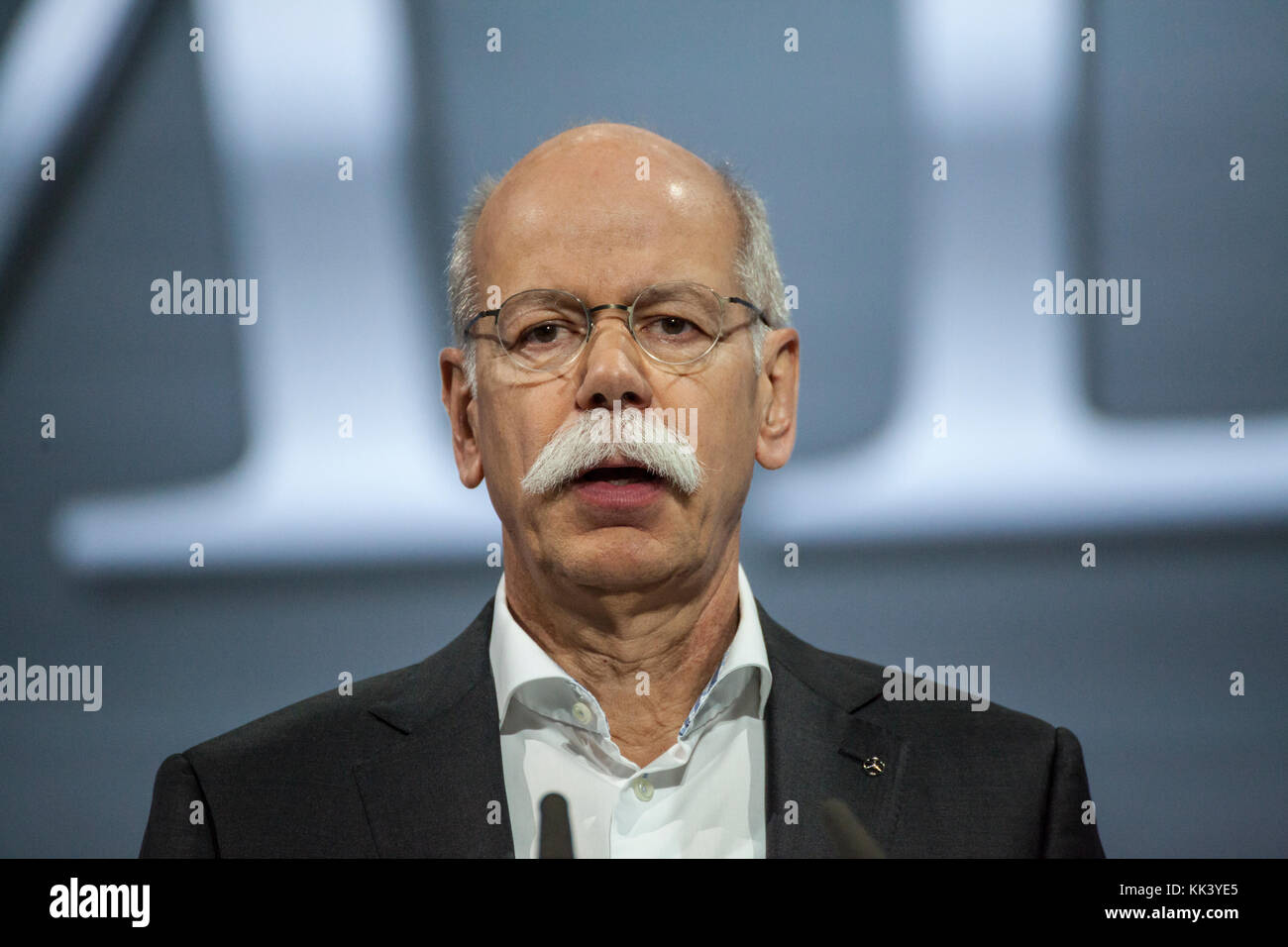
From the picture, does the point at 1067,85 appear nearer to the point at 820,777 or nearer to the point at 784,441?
the point at 784,441

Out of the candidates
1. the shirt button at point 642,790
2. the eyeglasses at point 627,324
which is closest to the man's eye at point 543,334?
the eyeglasses at point 627,324

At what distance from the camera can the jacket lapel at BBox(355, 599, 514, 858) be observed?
79.3 inches

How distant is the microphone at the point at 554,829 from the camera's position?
6.44 ft

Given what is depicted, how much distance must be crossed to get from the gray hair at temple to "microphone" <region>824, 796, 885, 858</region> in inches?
31.5

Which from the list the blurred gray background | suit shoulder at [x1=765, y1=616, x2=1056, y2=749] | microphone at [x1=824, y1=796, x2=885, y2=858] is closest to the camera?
microphone at [x1=824, y1=796, x2=885, y2=858]

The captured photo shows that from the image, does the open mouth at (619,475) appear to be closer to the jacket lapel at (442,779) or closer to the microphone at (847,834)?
the jacket lapel at (442,779)

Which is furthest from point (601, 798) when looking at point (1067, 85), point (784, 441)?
point (1067, 85)

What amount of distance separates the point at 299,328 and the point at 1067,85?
60.1 inches

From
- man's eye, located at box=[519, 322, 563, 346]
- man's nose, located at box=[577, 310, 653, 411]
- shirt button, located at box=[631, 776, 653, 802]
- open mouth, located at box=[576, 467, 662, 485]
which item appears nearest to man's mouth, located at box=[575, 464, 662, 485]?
open mouth, located at box=[576, 467, 662, 485]

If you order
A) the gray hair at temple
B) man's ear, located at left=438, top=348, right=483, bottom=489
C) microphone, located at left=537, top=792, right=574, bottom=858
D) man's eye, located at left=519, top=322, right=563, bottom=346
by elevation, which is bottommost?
microphone, located at left=537, top=792, right=574, bottom=858

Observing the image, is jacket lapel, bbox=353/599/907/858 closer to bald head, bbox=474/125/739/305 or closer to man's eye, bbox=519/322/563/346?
man's eye, bbox=519/322/563/346

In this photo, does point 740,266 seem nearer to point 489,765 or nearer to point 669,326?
point 669,326

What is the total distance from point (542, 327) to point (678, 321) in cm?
22
